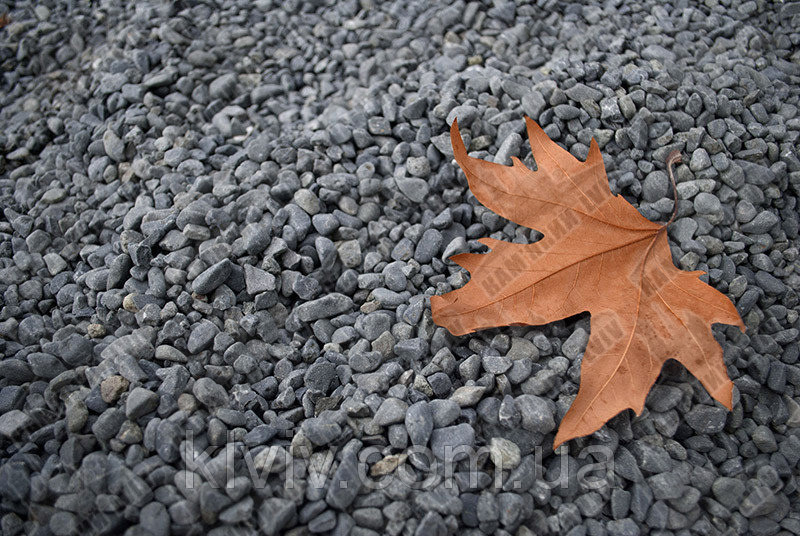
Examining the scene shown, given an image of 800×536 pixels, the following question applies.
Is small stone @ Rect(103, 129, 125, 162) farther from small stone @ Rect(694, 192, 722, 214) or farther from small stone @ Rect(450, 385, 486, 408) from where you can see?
small stone @ Rect(694, 192, 722, 214)

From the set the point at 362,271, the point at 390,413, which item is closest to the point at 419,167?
the point at 362,271

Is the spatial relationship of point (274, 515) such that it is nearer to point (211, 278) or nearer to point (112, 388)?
point (112, 388)

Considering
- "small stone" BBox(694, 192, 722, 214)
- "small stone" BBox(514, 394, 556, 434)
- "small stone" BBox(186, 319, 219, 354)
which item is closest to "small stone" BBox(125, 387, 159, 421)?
"small stone" BBox(186, 319, 219, 354)

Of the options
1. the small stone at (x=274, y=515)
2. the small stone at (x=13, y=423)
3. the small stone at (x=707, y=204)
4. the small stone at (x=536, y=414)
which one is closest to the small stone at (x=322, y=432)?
the small stone at (x=274, y=515)

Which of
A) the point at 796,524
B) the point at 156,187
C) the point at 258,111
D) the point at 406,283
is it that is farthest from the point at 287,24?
the point at 796,524

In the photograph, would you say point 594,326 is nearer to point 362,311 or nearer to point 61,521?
point 362,311

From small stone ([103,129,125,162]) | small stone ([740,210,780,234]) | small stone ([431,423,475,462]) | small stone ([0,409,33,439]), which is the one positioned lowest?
small stone ([431,423,475,462])
